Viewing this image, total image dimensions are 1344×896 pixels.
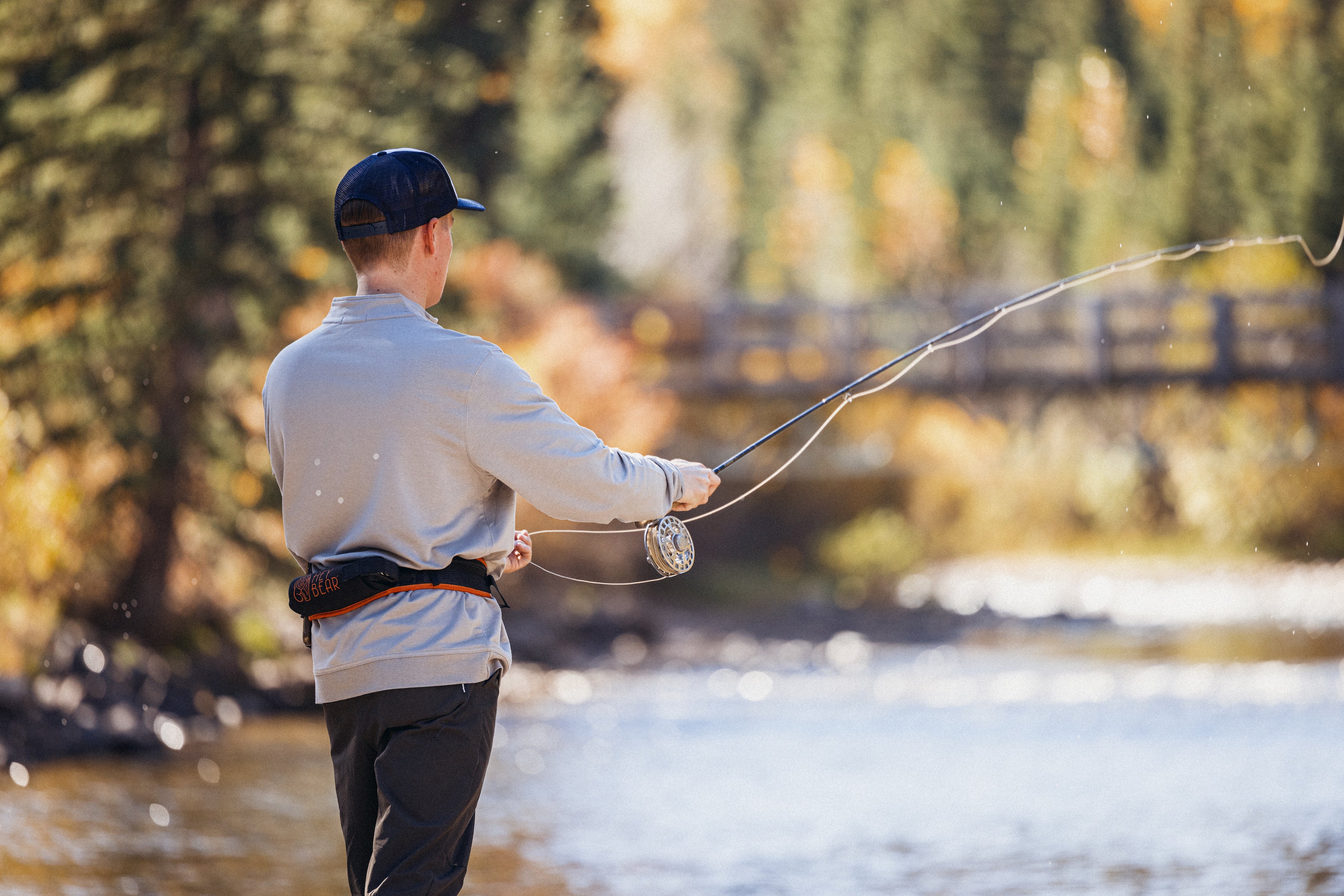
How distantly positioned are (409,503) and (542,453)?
7.6 inches

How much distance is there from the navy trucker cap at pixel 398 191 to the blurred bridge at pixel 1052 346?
18.2 m

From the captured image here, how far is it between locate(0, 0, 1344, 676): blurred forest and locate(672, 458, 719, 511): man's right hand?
731 cm

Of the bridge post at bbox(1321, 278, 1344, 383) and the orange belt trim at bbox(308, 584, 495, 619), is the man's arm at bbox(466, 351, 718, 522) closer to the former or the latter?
the orange belt trim at bbox(308, 584, 495, 619)

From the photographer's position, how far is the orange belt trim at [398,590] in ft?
7.57

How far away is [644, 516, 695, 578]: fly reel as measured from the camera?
2691 millimetres

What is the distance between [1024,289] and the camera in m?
26.1

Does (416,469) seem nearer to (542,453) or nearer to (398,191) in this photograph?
(542,453)

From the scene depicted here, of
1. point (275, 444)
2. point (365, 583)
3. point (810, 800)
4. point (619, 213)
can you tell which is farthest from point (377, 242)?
point (619, 213)

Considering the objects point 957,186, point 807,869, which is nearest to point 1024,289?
point 957,186

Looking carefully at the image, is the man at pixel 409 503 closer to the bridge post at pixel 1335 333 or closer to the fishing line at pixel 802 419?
the fishing line at pixel 802 419

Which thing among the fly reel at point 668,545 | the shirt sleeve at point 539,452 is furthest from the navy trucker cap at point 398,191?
the fly reel at point 668,545

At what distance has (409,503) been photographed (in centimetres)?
229

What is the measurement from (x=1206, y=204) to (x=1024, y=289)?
20.0 feet

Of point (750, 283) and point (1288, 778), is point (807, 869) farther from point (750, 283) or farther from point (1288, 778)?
point (750, 283)
